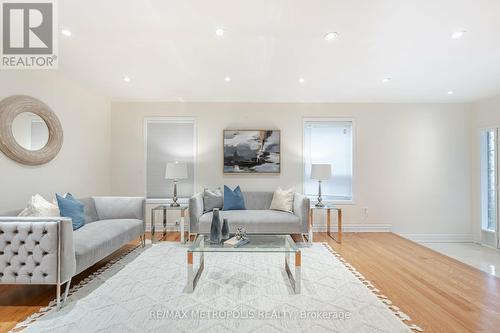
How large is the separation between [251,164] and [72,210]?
2.89 meters

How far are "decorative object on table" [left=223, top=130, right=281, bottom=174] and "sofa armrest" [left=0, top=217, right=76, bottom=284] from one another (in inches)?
118

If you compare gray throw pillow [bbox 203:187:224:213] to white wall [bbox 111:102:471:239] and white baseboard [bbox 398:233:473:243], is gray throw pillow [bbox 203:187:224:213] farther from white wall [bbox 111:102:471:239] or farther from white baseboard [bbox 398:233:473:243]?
white baseboard [bbox 398:233:473:243]

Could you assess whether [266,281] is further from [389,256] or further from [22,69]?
[22,69]

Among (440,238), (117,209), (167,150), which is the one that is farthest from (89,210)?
(440,238)

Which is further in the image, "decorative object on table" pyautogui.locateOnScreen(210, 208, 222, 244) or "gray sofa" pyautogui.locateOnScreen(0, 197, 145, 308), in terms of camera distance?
"decorative object on table" pyautogui.locateOnScreen(210, 208, 222, 244)

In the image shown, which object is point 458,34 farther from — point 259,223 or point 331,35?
point 259,223

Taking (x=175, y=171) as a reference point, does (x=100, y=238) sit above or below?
below

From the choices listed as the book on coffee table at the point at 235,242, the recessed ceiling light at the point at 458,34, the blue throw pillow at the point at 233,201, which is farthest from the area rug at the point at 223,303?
the recessed ceiling light at the point at 458,34

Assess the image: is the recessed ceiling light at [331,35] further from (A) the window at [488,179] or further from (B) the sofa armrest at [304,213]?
(A) the window at [488,179]

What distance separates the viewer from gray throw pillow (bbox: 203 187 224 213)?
435 cm

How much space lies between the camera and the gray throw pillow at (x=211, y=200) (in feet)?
14.3

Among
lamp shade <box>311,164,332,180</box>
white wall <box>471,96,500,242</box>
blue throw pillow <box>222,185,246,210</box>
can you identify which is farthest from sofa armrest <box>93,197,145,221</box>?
white wall <box>471,96,500,242</box>

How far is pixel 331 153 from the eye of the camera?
194 inches

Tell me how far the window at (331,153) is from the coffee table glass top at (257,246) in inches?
91.4
